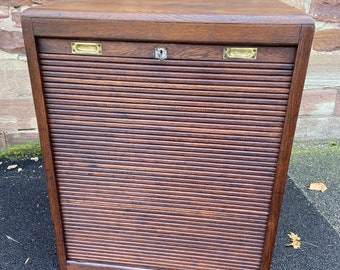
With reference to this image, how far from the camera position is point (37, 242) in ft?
5.58

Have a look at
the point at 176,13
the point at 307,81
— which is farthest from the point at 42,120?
the point at 307,81

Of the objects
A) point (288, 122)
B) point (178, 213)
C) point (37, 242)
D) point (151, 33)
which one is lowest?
point (37, 242)

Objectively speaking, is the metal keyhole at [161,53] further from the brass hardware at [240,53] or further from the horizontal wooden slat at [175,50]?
the brass hardware at [240,53]

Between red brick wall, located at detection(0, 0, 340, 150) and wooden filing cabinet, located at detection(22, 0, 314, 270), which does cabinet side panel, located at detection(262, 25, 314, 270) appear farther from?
red brick wall, located at detection(0, 0, 340, 150)

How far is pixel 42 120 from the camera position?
1.19 metres

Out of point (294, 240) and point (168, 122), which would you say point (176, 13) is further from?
point (294, 240)

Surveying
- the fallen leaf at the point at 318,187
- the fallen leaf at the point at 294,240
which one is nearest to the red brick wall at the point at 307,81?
the fallen leaf at the point at 318,187

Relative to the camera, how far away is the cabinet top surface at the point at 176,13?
39.5 inches

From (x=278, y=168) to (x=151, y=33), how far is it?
593 mm

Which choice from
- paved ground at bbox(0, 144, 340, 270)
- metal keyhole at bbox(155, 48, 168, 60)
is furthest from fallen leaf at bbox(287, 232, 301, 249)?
metal keyhole at bbox(155, 48, 168, 60)

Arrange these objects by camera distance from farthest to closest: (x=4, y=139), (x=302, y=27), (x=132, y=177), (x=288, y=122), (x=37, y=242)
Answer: (x=4, y=139) < (x=37, y=242) < (x=132, y=177) < (x=288, y=122) < (x=302, y=27)

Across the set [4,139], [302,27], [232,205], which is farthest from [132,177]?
[4,139]

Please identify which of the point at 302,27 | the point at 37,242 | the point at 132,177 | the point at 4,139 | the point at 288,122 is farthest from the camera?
the point at 4,139

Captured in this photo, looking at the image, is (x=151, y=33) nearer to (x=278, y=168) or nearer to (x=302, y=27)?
(x=302, y=27)
